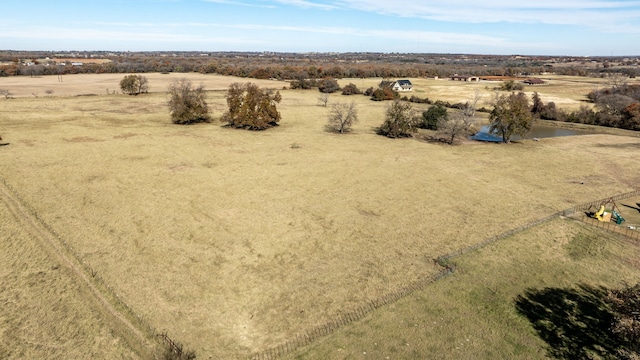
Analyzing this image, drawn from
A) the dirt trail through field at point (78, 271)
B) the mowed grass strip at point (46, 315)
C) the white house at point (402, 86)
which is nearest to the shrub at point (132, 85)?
the dirt trail through field at point (78, 271)

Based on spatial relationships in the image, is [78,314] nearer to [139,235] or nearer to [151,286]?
[151,286]

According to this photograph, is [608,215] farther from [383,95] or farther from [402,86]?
[402,86]

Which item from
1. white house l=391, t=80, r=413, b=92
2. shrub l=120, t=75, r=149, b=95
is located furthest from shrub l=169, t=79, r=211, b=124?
white house l=391, t=80, r=413, b=92

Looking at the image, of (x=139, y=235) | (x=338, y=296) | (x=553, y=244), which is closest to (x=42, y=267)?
(x=139, y=235)

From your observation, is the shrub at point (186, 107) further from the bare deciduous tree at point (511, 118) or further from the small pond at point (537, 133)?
the bare deciduous tree at point (511, 118)

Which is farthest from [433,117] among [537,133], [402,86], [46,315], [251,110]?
[46,315]

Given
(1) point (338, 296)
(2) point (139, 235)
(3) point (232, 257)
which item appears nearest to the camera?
(1) point (338, 296)
